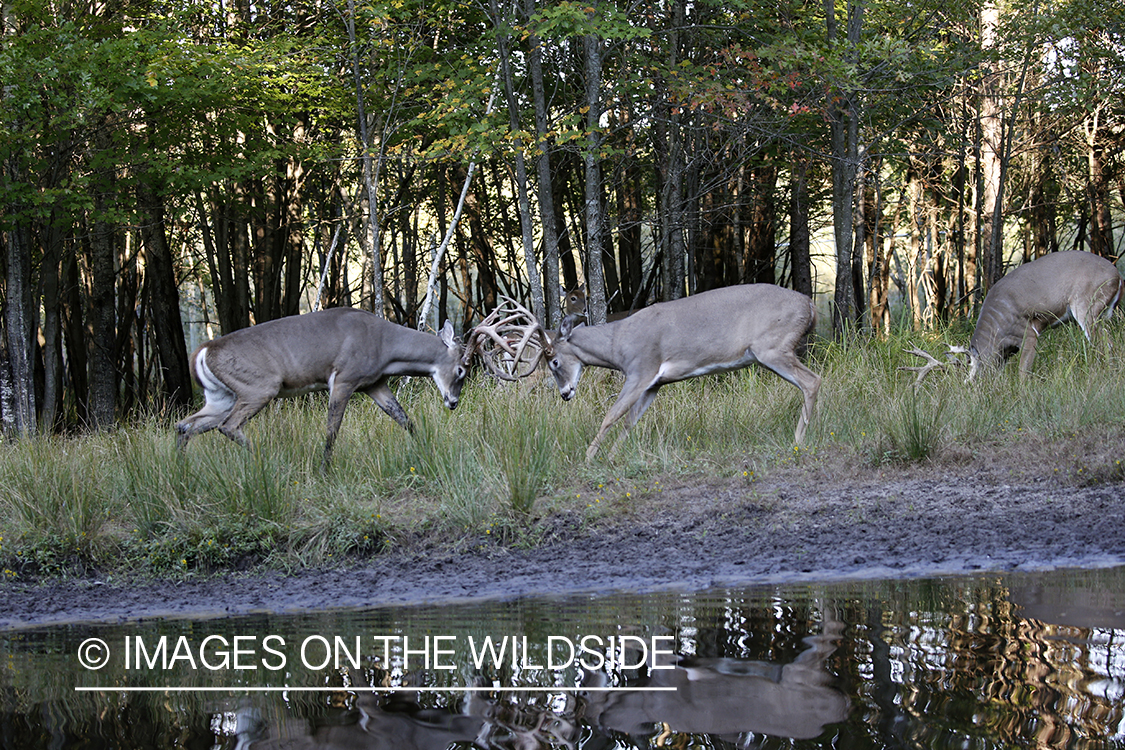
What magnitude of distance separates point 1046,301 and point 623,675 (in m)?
9.23

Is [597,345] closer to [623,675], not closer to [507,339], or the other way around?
[507,339]

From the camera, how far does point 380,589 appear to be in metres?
6.12

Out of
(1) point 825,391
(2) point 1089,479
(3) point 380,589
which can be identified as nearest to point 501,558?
(3) point 380,589

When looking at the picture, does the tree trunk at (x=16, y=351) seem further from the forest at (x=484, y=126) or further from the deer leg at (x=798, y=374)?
the deer leg at (x=798, y=374)

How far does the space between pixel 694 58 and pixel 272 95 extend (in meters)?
5.90

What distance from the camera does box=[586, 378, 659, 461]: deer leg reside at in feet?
30.2

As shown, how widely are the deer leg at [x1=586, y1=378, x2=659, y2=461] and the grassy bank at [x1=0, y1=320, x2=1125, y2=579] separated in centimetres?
17

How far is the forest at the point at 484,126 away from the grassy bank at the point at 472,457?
237 cm

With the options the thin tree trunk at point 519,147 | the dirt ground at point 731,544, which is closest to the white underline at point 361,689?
the dirt ground at point 731,544

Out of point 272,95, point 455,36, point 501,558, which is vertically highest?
point 455,36

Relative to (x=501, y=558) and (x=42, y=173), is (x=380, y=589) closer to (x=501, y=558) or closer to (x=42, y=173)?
(x=501, y=558)

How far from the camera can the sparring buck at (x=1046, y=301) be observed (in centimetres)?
1156

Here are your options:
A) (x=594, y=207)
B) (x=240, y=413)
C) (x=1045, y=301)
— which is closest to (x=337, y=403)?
(x=240, y=413)

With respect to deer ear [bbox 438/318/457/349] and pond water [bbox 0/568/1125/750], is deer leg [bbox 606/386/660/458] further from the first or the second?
pond water [bbox 0/568/1125/750]
